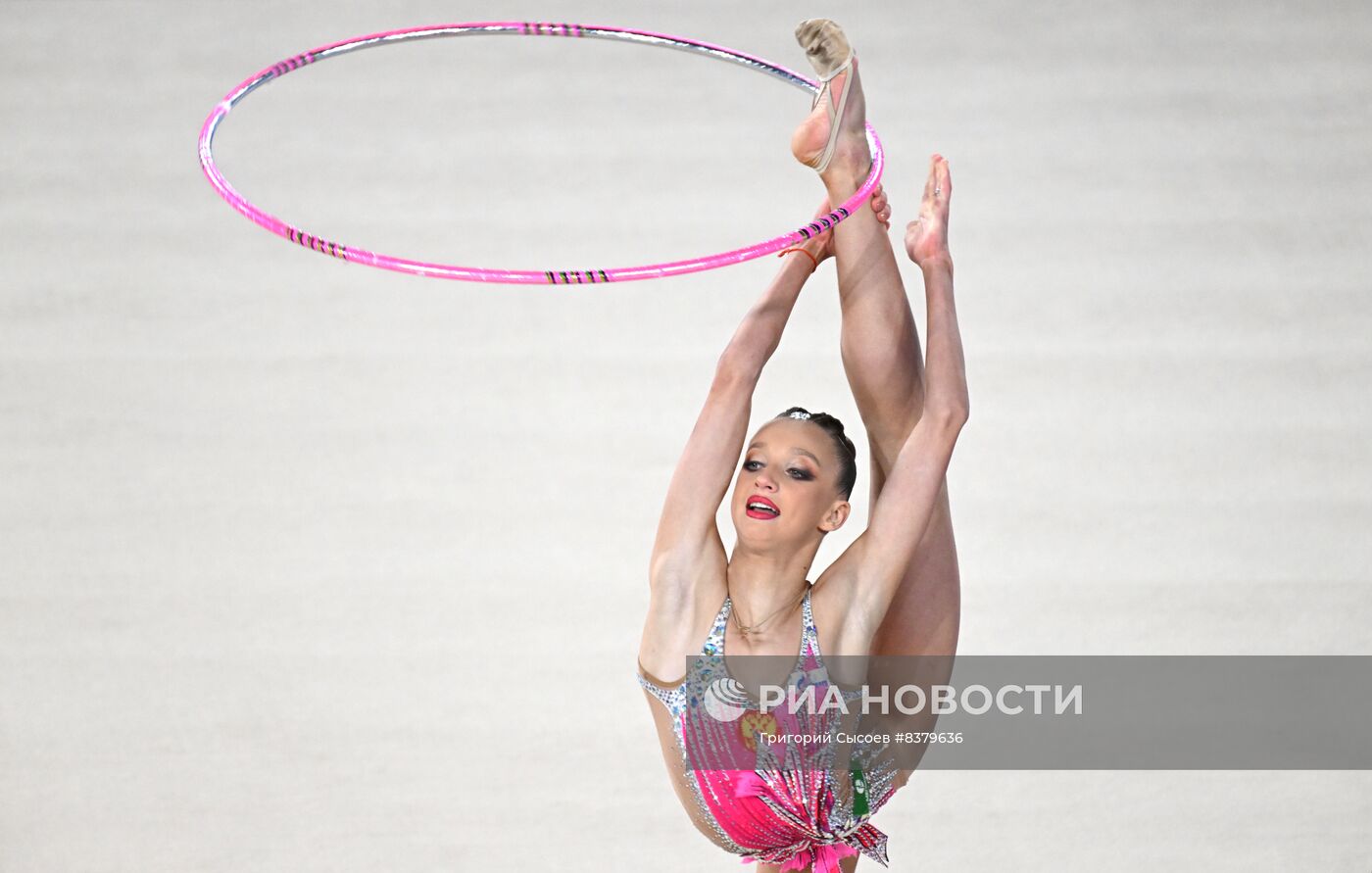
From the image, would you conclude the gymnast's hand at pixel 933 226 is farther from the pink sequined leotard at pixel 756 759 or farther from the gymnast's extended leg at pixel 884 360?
the pink sequined leotard at pixel 756 759

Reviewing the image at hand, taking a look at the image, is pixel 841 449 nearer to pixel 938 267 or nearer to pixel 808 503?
pixel 808 503

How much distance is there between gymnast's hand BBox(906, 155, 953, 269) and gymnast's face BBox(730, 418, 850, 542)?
0.32 m

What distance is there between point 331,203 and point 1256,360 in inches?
107

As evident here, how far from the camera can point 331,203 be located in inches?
186

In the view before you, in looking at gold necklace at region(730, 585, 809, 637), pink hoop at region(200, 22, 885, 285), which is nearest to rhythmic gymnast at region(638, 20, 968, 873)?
gold necklace at region(730, 585, 809, 637)

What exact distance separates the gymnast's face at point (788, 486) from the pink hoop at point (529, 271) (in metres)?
0.31

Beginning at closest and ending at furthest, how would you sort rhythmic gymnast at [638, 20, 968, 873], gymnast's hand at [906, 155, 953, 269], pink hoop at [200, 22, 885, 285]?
pink hoop at [200, 22, 885, 285] < rhythmic gymnast at [638, 20, 968, 873] < gymnast's hand at [906, 155, 953, 269]

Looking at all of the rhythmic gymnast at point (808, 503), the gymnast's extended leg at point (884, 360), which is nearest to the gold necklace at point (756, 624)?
the rhythmic gymnast at point (808, 503)

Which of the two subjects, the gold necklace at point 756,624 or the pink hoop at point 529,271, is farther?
the gold necklace at point 756,624

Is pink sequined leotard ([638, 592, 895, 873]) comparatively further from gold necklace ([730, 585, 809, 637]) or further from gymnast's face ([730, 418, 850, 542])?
gymnast's face ([730, 418, 850, 542])

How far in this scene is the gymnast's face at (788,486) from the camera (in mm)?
2438

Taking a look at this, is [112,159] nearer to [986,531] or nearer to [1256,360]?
[986,531]

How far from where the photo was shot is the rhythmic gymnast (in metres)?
2.43

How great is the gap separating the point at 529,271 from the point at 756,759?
2.69 feet
